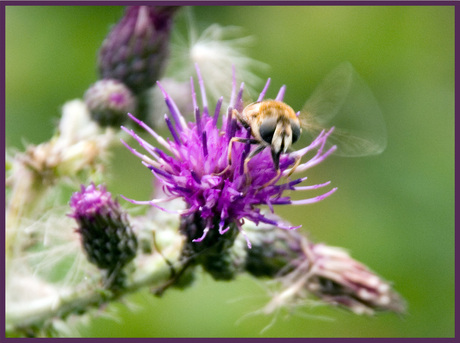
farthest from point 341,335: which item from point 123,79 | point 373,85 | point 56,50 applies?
point 56,50

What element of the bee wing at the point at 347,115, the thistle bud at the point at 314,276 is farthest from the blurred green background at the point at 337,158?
the bee wing at the point at 347,115

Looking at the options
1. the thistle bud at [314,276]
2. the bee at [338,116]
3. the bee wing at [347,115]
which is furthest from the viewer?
the thistle bud at [314,276]

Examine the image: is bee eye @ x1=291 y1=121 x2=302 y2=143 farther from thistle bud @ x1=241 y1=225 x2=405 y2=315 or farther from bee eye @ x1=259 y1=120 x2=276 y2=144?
thistle bud @ x1=241 y1=225 x2=405 y2=315

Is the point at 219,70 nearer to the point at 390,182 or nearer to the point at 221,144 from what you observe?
the point at 221,144

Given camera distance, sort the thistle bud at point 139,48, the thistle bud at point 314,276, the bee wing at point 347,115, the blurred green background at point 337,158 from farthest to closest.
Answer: the blurred green background at point 337,158 → the thistle bud at point 139,48 → the thistle bud at point 314,276 → the bee wing at point 347,115

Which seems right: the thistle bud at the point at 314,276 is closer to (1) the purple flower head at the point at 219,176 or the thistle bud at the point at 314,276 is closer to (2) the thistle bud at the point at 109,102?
(1) the purple flower head at the point at 219,176

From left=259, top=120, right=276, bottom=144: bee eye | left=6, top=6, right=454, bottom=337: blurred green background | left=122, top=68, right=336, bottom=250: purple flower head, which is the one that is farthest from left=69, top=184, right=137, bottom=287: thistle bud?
left=6, top=6, right=454, bottom=337: blurred green background

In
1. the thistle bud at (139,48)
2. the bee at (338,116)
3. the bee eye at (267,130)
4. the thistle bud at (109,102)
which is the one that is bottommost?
the bee eye at (267,130)
